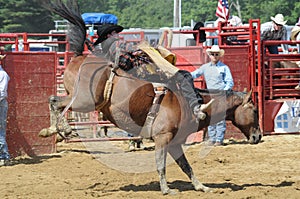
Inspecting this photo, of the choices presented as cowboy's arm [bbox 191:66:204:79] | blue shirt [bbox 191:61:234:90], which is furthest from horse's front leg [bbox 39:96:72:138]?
blue shirt [bbox 191:61:234:90]

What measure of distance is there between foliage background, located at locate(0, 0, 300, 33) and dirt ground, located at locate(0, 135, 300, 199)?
2787 cm

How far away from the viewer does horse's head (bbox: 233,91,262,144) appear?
7.90 meters

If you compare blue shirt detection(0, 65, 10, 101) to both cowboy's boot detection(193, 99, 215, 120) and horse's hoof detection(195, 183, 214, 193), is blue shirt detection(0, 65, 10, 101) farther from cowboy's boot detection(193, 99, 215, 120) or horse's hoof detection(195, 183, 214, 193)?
horse's hoof detection(195, 183, 214, 193)

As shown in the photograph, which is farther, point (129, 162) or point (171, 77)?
point (129, 162)

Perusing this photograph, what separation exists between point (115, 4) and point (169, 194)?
50.4 metres

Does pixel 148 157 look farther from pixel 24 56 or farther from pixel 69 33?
pixel 69 33

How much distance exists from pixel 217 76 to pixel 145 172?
9.10 ft

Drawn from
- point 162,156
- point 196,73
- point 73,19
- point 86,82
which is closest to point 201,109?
point 162,156

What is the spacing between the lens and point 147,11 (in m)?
54.2

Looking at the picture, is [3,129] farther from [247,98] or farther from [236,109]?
[247,98]

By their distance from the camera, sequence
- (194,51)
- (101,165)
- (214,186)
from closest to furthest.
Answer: (214,186)
(101,165)
(194,51)

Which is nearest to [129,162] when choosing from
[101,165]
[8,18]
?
[101,165]

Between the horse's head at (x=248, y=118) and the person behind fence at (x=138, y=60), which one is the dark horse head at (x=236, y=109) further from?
the person behind fence at (x=138, y=60)

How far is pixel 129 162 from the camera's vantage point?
10242mm
